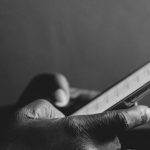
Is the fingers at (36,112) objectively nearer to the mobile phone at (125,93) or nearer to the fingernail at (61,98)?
the mobile phone at (125,93)

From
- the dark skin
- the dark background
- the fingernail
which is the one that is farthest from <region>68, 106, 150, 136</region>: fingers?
the dark background

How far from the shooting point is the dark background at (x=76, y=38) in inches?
48.9

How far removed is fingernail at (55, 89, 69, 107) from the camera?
811 mm

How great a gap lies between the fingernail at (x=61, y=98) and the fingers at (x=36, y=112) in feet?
Answer: 0.67

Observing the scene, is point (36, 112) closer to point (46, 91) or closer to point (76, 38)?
point (46, 91)

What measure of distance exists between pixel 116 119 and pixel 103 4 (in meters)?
0.83

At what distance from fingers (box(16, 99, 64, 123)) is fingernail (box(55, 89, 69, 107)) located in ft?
0.67

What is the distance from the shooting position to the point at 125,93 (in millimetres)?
537

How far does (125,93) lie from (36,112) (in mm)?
152

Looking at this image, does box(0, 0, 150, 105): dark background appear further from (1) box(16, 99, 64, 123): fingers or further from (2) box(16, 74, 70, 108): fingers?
(1) box(16, 99, 64, 123): fingers

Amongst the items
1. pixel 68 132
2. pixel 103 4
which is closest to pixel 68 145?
pixel 68 132

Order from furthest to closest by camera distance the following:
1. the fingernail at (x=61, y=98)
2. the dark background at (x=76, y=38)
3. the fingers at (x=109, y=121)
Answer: the dark background at (x=76, y=38) < the fingernail at (x=61, y=98) < the fingers at (x=109, y=121)

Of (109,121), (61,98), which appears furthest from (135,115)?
(61,98)

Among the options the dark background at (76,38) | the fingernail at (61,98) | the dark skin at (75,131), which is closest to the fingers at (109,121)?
the dark skin at (75,131)
